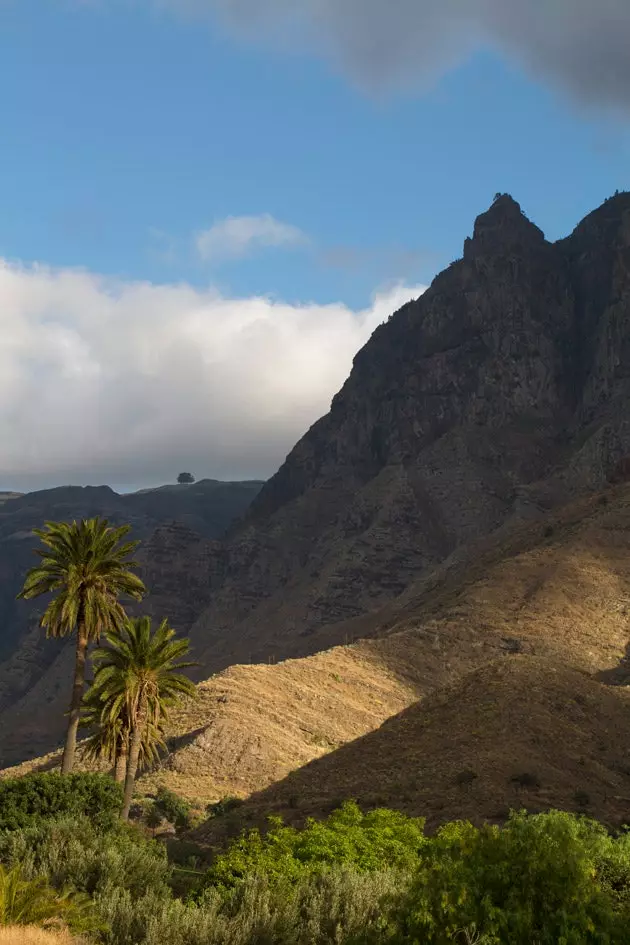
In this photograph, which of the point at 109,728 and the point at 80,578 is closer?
the point at 109,728

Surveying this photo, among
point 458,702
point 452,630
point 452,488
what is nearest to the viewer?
point 458,702

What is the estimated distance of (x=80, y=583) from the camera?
39.3m

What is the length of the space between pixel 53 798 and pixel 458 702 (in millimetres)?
23997

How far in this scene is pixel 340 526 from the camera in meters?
194

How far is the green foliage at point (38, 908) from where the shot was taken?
2061 cm

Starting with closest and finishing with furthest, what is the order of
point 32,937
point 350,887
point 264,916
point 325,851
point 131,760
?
point 32,937, point 264,916, point 350,887, point 325,851, point 131,760

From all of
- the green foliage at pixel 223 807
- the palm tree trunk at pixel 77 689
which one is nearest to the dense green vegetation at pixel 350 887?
the palm tree trunk at pixel 77 689

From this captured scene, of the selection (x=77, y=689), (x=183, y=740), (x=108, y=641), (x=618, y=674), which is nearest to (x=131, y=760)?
(x=77, y=689)

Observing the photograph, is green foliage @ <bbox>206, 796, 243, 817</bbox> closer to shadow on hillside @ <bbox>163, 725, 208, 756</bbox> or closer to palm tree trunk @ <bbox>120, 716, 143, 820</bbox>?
palm tree trunk @ <bbox>120, 716, 143, 820</bbox>

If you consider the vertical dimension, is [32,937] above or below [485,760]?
above

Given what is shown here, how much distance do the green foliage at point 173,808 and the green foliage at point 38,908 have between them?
23240 mm

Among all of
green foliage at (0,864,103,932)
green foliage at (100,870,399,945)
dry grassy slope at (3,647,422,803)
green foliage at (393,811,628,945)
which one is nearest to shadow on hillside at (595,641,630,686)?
dry grassy slope at (3,647,422,803)

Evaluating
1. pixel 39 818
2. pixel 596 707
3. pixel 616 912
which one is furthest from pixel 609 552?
pixel 616 912

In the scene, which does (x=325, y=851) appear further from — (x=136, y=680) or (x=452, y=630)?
(x=452, y=630)
